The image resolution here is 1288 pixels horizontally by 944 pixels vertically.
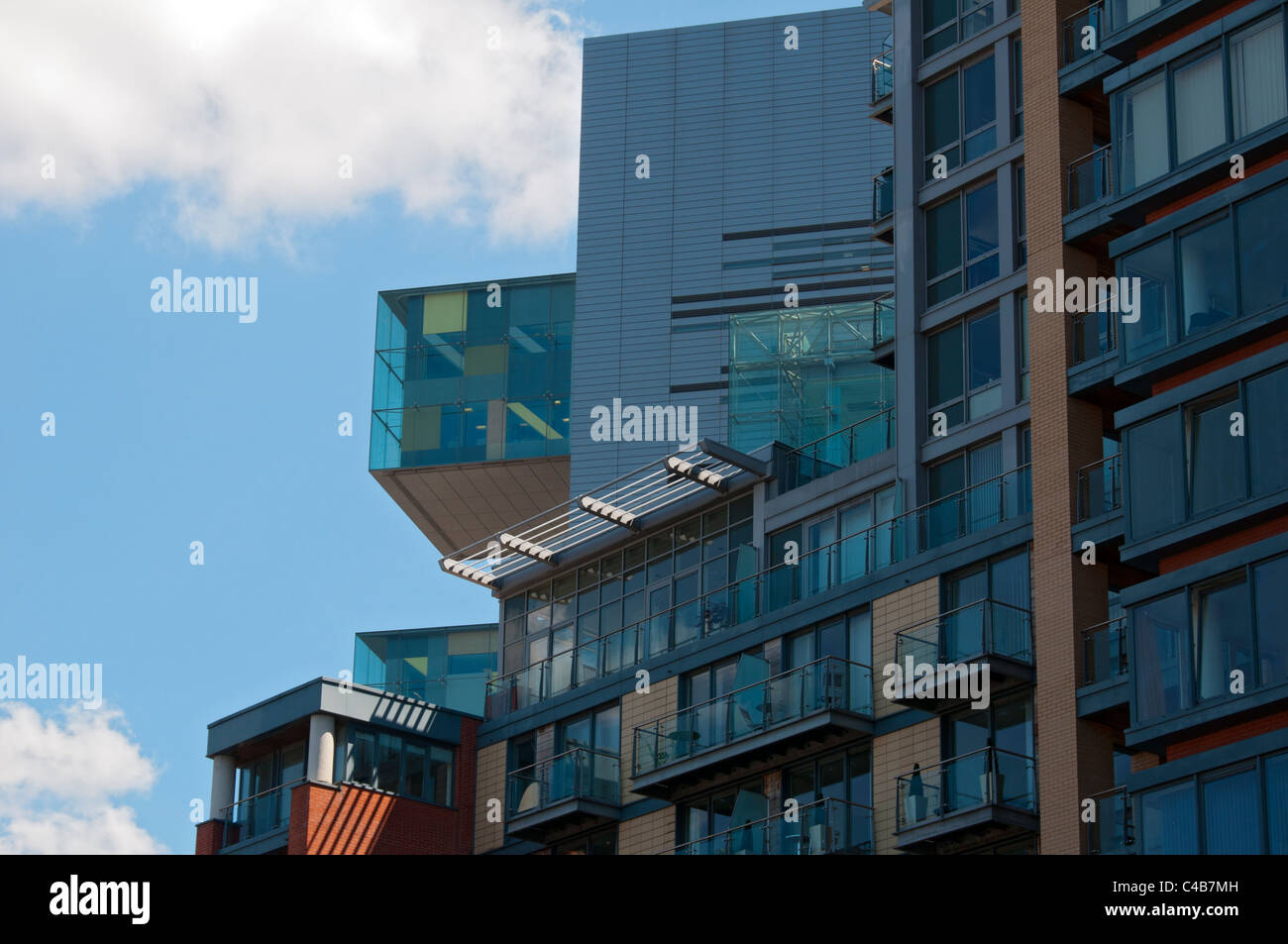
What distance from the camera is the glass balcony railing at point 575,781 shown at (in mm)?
46656

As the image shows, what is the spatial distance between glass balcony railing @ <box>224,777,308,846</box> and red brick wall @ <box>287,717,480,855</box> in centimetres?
81

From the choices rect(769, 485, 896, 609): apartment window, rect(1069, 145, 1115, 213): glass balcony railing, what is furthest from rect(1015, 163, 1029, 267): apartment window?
rect(769, 485, 896, 609): apartment window

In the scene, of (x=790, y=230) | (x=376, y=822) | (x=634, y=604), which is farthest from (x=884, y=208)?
(x=790, y=230)

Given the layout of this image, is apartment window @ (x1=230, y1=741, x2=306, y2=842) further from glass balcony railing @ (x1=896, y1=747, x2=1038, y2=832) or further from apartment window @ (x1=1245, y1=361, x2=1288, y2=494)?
apartment window @ (x1=1245, y1=361, x2=1288, y2=494)

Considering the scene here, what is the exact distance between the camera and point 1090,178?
38.6m

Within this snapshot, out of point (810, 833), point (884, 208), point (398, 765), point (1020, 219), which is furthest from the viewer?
point (398, 765)

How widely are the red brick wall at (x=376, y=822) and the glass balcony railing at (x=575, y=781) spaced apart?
222cm

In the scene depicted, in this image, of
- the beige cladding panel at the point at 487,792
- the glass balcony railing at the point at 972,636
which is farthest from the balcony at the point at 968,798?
the beige cladding panel at the point at 487,792

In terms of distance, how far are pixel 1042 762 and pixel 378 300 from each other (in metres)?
40.0

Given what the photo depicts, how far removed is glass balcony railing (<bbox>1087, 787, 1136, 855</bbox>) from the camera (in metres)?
33.0

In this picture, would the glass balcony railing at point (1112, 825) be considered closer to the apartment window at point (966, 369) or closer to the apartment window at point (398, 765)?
the apartment window at point (966, 369)

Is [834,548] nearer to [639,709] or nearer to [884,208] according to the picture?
[639,709]

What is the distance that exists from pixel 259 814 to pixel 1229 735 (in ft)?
84.4
